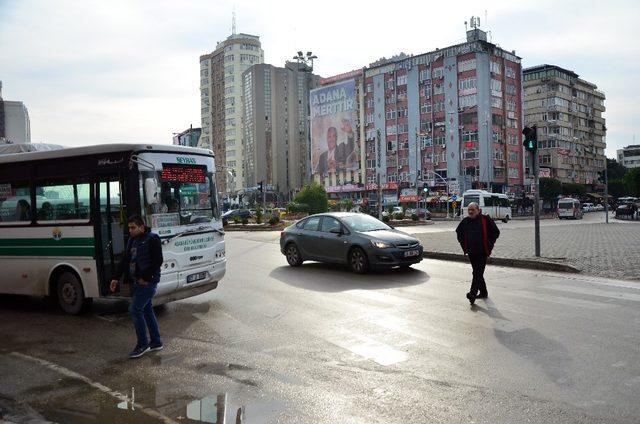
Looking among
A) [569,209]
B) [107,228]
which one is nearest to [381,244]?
[107,228]

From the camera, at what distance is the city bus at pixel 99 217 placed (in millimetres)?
8453

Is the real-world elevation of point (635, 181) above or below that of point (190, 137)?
below

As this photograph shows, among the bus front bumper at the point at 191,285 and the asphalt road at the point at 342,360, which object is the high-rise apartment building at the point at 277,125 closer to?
the bus front bumper at the point at 191,285

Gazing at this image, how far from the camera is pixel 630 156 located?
18112 centimetres

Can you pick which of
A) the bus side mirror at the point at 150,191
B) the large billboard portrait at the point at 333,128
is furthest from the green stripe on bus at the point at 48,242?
the large billboard portrait at the point at 333,128

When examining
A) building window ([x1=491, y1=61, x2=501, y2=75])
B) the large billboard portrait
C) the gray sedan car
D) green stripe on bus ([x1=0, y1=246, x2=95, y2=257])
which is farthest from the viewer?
the large billboard portrait

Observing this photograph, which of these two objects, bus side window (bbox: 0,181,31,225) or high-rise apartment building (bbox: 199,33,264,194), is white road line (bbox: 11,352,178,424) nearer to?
bus side window (bbox: 0,181,31,225)

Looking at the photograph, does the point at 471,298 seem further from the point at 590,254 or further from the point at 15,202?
the point at 590,254

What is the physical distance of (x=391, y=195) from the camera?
93.6 meters

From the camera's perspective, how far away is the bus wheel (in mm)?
8867

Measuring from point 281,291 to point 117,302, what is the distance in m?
3.00

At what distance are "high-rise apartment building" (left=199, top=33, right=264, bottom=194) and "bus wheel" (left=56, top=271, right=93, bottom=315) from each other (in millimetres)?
125258

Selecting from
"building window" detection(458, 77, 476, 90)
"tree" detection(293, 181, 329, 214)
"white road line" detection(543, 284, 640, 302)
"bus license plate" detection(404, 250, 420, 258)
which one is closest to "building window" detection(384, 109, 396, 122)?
"building window" detection(458, 77, 476, 90)

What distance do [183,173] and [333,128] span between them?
3877 inches
